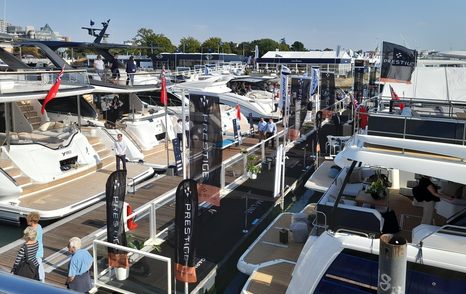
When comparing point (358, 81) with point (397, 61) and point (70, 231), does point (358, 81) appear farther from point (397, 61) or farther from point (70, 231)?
point (70, 231)

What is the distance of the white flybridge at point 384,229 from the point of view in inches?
207

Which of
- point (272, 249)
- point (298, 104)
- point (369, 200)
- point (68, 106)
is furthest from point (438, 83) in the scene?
point (68, 106)

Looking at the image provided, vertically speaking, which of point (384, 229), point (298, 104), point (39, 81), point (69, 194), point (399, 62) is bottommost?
point (69, 194)

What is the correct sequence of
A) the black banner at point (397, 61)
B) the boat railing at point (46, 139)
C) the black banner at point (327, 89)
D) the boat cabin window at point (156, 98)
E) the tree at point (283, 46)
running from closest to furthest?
the black banner at point (397, 61) < the boat railing at point (46, 139) < the boat cabin window at point (156, 98) < the black banner at point (327, 89) < the tree at point (283, 46)

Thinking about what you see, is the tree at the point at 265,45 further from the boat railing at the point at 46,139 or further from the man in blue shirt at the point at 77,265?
the man in blue shirt at the point at 77,265

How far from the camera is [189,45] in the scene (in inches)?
4333

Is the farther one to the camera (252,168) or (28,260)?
(252,168)

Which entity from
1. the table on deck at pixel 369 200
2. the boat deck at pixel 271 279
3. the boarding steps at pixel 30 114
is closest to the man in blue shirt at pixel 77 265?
the boat deck at pixel 271 279

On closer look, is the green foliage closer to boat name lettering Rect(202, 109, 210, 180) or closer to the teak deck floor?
the teak deck floor

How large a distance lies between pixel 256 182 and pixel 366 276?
8950mm

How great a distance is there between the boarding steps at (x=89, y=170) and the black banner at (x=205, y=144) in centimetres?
547

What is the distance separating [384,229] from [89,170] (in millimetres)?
10315

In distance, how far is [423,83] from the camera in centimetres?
1541

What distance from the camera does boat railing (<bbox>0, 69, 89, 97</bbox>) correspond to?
13.4m
